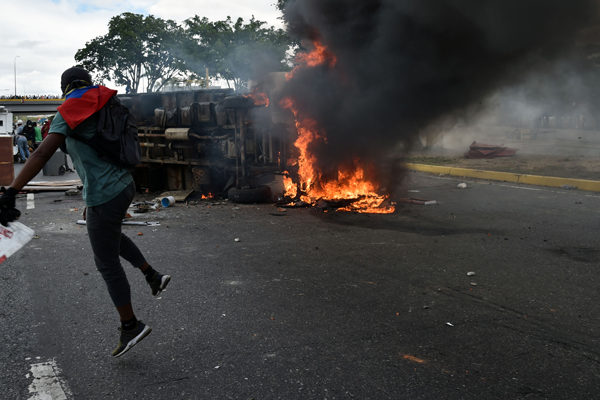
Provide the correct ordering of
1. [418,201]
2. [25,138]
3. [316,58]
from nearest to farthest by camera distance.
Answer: [418,201] → [316,58] → [25,138]

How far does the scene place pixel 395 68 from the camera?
9281mm

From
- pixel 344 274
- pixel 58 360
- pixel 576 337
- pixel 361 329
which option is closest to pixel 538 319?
pixel 576 337

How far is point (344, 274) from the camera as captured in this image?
5.12 m

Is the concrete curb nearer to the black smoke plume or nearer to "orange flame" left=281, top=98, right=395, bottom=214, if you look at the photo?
the black smoke plume

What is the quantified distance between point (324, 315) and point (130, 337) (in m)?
1.48

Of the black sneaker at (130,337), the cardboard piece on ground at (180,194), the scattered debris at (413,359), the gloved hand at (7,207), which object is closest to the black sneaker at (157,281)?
the black sneaker at (130,337)

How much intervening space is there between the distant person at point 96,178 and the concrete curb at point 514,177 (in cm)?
1028

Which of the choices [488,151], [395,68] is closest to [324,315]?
[395,68]

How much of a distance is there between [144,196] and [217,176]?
6.30 feet

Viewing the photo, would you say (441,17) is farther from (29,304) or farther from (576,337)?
(29,304)

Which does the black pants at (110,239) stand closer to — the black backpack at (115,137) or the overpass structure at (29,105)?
the black backpack at (115,137)

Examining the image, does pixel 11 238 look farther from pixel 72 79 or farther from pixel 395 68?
pixel 395 68

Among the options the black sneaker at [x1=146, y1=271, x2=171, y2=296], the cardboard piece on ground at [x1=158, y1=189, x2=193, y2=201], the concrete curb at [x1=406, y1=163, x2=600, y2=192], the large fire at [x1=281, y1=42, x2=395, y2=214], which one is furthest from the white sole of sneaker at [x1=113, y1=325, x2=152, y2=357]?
the concrete curb at [x1=406, y1=163, x2=600, y2=192]

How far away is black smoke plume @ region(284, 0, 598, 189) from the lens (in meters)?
8.98
